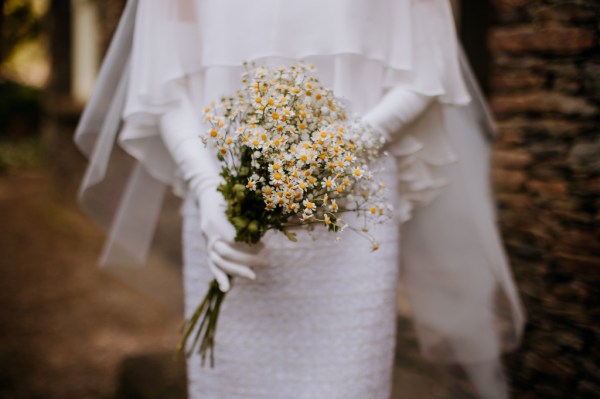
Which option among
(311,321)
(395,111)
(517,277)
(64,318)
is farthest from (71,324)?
(395,111)

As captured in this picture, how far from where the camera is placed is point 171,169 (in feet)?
6.31

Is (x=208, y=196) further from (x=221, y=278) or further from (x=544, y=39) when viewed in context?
(x=544, y=39)

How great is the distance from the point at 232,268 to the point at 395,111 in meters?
0.60

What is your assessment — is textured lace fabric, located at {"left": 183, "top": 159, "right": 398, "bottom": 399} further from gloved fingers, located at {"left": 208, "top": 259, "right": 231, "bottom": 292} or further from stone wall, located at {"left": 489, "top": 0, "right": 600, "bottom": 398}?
stone wall, located at {"left": 489, "top": 0, "right": 600, "bottom": 398}

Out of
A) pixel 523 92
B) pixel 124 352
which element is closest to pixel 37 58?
pixel 124 352

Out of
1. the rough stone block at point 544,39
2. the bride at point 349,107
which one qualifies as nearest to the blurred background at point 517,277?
the rough stone block at point 544,39

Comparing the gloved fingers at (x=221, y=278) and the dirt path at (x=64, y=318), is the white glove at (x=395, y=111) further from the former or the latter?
the dirt path at (x=64, y=318)

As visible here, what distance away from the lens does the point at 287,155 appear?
1259 mm

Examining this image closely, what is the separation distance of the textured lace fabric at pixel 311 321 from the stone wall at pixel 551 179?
3.95 feet

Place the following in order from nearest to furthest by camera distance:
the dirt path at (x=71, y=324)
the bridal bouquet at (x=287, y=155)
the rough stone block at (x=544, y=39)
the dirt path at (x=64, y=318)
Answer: the bridal bouquet at (x=287, y=155) < the rough stone block at (x=544, y=39) < the dirt path at (x=71, y=324) < the dirt path at (x=64, y=318)

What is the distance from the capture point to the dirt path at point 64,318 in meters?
3.67

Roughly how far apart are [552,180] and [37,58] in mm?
16239

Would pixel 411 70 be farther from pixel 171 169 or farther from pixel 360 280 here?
pixel 171 169

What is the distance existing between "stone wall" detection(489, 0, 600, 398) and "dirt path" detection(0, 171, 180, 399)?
2.44 m
